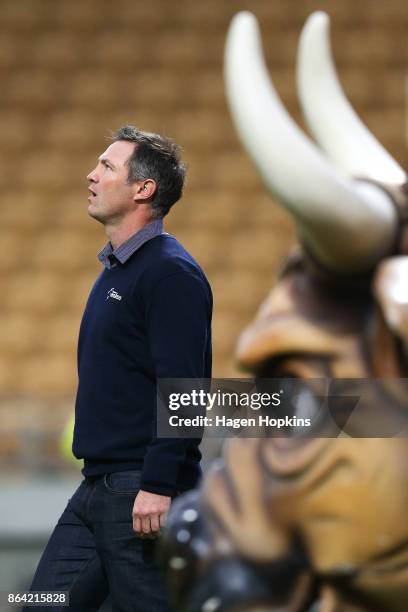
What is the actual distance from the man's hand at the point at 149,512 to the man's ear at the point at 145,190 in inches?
20.8

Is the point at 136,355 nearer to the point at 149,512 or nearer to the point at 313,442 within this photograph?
the point at 149,512

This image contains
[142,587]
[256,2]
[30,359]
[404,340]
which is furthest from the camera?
[256,2]

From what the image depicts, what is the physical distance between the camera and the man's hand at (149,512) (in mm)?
1988

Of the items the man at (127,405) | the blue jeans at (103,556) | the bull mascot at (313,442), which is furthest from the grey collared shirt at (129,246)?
the bull mascot at (313,442)

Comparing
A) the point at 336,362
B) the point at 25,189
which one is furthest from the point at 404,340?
the point at 25,189

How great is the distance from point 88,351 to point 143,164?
0.36 m

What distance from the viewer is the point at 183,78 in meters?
7.09

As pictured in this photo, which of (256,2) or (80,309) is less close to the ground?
(256,2)

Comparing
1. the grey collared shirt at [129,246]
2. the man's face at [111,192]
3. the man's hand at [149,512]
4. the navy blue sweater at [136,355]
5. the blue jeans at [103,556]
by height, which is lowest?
the blue jeans at [103,556]

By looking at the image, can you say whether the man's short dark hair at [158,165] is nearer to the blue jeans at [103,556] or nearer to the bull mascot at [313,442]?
the blue jeans at [103,556]

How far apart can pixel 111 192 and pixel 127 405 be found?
0.39m

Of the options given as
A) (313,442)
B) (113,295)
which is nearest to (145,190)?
(113,295)

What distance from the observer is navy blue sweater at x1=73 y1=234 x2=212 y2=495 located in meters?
2.04

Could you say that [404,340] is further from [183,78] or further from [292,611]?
[183,78]
